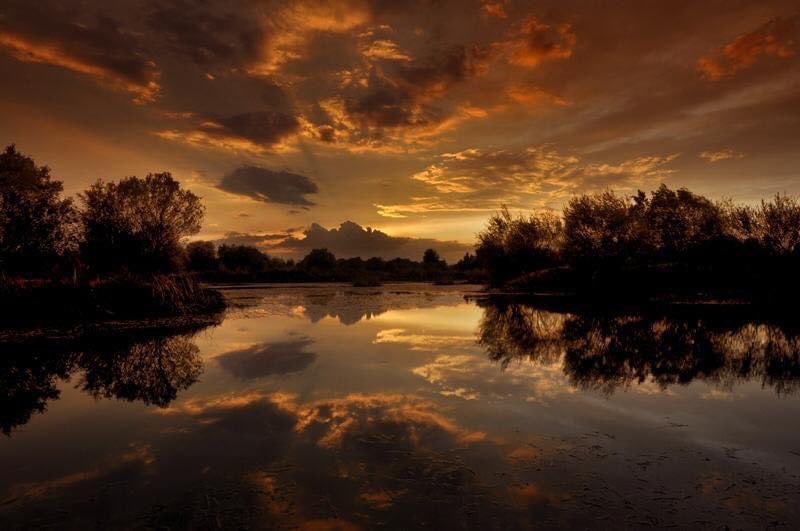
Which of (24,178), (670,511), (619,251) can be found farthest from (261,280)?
(670,511)

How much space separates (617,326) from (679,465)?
16.0 metres

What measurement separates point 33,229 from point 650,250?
184 feet

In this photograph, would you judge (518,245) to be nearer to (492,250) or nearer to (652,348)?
(492,250)

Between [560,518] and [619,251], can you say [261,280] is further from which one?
[560,518]

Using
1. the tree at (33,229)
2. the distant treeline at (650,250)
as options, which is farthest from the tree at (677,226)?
the tree at (33,229)

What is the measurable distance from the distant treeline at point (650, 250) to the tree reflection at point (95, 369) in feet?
132

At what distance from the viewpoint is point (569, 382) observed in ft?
35.1

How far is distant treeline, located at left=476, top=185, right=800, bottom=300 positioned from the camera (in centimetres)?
3875

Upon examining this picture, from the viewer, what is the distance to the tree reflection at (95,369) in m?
9.20

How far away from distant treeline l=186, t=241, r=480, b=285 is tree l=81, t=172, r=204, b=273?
3955 cm

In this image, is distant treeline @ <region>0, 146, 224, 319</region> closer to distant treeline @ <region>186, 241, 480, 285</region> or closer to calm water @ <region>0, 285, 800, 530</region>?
calm water @ <region>0, 285, 800, 530</region>

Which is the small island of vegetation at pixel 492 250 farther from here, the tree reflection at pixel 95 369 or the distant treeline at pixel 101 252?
the tree reflection at pixel 95 369

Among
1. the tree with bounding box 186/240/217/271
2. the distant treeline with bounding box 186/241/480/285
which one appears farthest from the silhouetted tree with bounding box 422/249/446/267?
the tree with bounding box 186/240/217/271

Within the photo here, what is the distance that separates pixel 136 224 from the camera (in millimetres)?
29219
